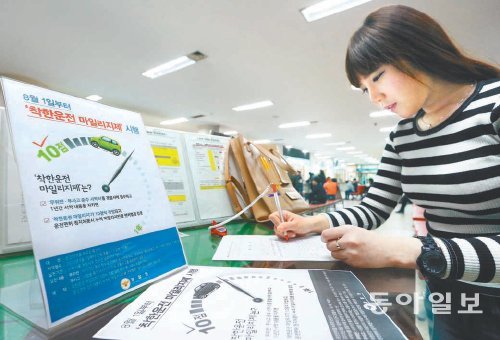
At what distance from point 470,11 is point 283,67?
226cm

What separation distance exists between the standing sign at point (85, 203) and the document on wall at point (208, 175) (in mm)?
520

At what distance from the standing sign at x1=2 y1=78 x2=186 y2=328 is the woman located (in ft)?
1.21

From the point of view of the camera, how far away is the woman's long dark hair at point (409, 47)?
0.61 m

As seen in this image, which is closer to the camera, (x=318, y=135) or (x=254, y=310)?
(x=254, y=310)

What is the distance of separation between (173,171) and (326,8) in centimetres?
268

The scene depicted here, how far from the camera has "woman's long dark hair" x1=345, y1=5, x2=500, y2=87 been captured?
61 centimetres

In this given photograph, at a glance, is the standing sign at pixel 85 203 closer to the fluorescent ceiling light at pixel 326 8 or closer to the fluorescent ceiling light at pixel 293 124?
the fluorescent ceiling light at pixel 326 8

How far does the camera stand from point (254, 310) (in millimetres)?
324

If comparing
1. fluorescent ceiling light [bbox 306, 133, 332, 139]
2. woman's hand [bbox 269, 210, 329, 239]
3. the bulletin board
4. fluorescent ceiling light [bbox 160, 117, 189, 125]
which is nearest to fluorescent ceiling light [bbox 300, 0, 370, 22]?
the bulletin board

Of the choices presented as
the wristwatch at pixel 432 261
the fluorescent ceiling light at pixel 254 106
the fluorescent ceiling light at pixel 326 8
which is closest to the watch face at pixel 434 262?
the wristwatch at pixel 432 261

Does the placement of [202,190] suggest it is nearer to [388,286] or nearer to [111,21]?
[388,286]

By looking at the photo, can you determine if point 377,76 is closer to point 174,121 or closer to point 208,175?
point 208,175

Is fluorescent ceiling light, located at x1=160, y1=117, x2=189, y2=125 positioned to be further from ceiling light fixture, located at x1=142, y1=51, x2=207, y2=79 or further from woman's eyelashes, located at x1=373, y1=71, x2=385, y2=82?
woman's eyelashes, located at x1=373, y1=71, x2=385, y2=82

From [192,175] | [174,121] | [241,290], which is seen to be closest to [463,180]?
[241,290]
